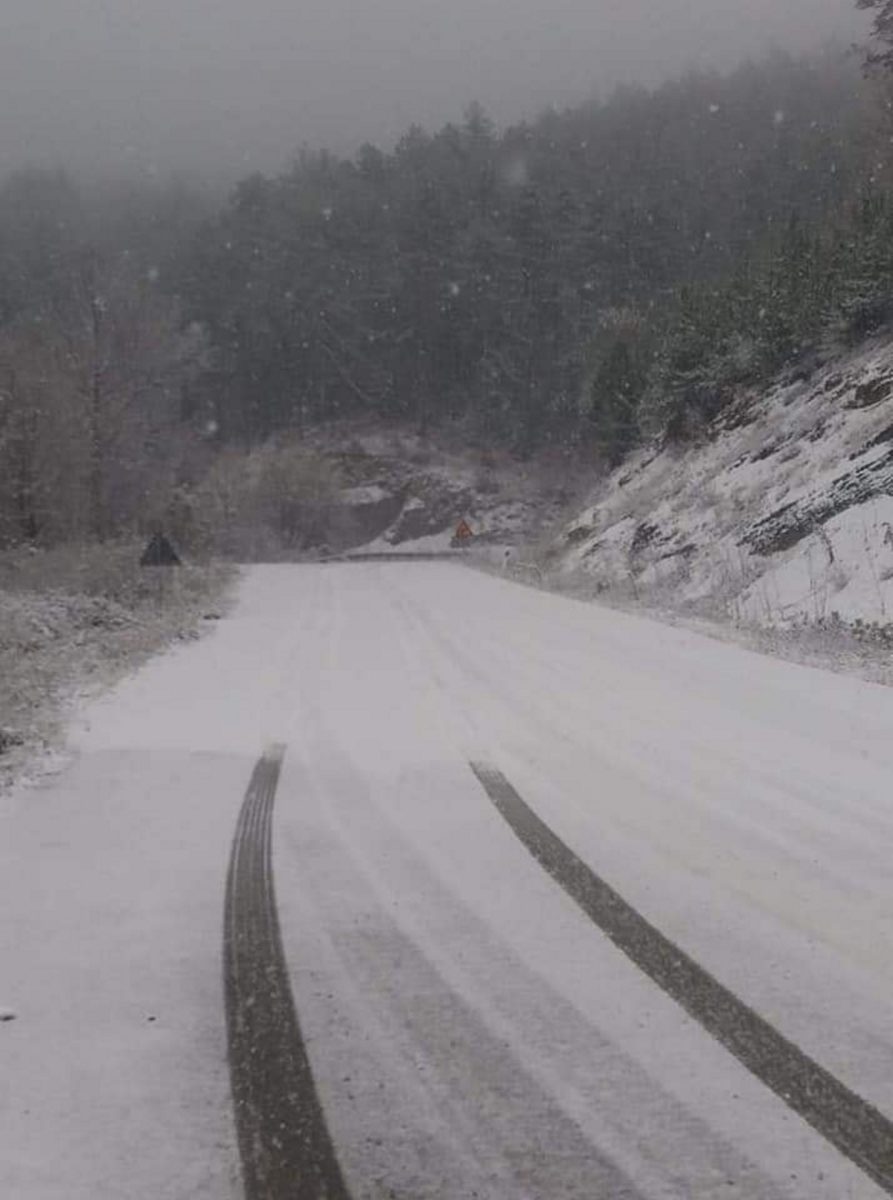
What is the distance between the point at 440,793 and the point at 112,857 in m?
1.91

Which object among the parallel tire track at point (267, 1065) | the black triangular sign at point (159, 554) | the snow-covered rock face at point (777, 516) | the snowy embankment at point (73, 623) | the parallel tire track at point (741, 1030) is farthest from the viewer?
the black triangular sign at point (159, 554)

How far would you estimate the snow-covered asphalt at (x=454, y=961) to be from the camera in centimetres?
227

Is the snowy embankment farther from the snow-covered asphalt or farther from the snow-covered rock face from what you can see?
the snow-covered rock face

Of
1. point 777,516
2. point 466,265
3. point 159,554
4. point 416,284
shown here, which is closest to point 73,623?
point 159,554

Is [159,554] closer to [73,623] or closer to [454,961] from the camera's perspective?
[73,623]

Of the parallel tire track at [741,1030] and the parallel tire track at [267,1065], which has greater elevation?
the parallel tire track at [741,1030]

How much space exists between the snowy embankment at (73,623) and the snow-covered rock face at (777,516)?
9070 millimetres

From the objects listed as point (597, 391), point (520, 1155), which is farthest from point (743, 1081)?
point (597, 391)

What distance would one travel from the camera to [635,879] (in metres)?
4.13

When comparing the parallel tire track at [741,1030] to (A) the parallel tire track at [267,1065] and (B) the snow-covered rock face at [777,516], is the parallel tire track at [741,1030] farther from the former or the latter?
(B) the snow-covered rock face at [777,516]

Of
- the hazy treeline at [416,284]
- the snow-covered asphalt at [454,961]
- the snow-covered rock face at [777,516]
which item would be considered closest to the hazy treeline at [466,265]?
the hazy treeline at [416,284]

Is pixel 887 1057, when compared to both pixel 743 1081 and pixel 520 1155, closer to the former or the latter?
pixel 743 1081

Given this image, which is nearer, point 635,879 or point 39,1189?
point 39,1189

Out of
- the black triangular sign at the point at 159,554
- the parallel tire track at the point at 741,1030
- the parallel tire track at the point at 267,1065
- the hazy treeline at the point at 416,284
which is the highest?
the hazy treeline at the point at 416,284
